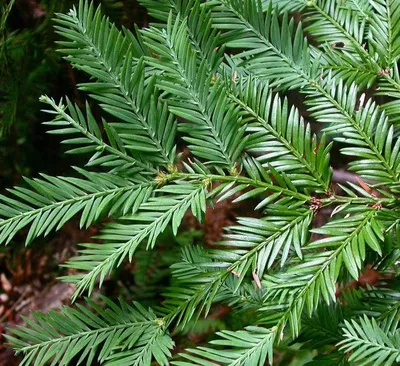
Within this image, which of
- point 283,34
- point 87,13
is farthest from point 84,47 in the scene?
point 283,34

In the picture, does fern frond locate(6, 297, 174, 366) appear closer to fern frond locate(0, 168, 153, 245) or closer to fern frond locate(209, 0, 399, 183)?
fern frond locate(0, 168, 153, 245)

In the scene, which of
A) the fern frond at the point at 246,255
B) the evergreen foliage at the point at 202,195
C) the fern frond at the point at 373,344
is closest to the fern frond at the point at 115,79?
the evergreen foliage at the point at 202,195

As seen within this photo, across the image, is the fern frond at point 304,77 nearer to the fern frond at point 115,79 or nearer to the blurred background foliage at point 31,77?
the fern frond at point 115,79

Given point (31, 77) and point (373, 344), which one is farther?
point (31, 77)

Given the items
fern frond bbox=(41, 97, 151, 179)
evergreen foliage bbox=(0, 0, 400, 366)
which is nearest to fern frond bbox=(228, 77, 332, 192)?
evergreen foliage bbox=(0, 0, 400, 366)

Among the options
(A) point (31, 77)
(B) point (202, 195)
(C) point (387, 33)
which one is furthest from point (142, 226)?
(A) point (31, 77)

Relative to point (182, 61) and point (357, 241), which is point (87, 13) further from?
point (357, 241)

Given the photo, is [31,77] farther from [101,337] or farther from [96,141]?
[101,337]
